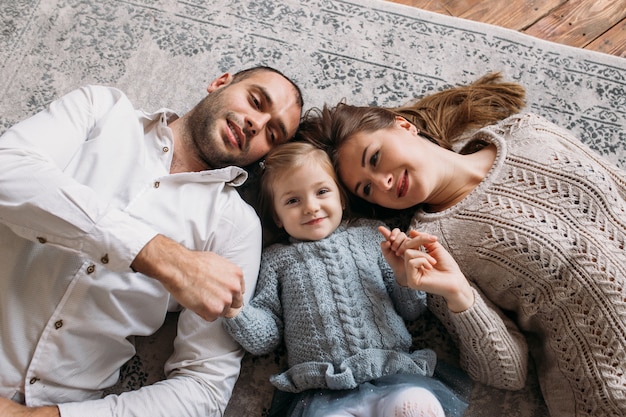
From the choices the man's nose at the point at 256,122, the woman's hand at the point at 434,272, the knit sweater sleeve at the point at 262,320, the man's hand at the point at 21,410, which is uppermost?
the man's nose at the point at 256,122

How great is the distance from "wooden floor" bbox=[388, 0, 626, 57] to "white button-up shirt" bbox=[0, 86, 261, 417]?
1114mm

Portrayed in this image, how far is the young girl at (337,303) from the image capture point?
1.31 m

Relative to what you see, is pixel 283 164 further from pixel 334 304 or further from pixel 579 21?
pixel 579 21

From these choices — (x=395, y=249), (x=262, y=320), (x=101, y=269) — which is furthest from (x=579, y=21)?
(x=101, y=269)

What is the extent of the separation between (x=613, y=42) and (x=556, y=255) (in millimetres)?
1011

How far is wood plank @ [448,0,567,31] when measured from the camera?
1.93 m

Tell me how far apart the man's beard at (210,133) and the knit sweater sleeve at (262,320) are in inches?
12.0

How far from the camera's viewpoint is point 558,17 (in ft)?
6.31

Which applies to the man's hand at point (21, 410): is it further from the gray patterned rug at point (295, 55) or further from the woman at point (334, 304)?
the gray patterned rug at point (295, 55)

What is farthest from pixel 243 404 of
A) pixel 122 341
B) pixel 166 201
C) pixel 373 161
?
pixel 373 161

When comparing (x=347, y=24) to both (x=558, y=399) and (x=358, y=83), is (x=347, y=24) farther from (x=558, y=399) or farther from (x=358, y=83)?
(x=558, y=399)

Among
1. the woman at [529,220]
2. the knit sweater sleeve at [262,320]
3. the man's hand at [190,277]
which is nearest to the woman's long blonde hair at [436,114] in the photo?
the woman at [529,220]

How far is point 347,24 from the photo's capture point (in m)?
1.90

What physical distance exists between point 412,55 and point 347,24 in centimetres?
26
